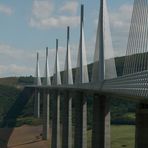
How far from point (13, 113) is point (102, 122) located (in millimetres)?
95676

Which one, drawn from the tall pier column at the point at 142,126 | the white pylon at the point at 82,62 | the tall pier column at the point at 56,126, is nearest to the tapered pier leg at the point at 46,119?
the tall pier column at the point at 56,126

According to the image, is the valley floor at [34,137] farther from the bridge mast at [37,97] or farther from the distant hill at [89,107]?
the bridge mast at [37,97]

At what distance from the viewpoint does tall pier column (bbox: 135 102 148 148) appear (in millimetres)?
27434

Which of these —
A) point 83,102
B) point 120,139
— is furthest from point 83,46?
point 120,139

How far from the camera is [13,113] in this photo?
448 feet

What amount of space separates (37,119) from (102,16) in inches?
3157

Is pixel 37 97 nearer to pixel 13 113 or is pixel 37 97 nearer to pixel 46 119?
pixel 13 113

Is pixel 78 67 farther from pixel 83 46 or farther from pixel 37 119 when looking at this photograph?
pixel 37 119

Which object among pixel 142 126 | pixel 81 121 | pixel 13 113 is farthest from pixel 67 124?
pixel 13 113

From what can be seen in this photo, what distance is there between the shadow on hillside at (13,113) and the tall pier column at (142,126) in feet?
250

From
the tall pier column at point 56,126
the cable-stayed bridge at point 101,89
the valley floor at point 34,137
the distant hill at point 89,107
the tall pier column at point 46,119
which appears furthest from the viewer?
the distant hill at point 89,107

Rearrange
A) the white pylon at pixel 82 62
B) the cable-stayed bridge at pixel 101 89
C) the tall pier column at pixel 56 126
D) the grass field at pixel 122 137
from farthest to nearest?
1. the tall pier column at pixel 56 126
2. the grass field at pixel 122 137
3. the white pylon at pixel 82 62
4. the cable-stayed bridge at pixel 101 89

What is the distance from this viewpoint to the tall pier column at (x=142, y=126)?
27434 mm

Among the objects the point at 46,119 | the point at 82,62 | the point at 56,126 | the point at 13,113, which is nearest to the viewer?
the point at 82,62
